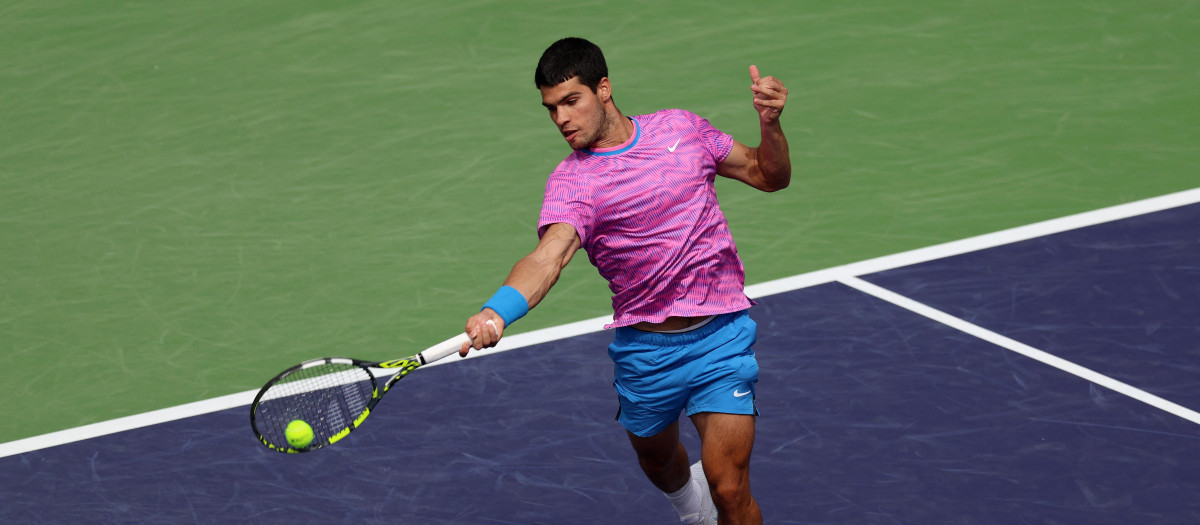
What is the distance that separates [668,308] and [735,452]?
24.7 inches

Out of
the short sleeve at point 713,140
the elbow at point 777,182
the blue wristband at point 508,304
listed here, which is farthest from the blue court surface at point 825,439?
the blue wristband at point 508,304

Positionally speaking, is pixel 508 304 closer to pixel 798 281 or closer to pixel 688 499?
pixel 688 499

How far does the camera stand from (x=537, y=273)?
595cm

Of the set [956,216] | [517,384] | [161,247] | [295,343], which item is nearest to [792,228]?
[956,216]

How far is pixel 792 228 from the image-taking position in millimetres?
10664

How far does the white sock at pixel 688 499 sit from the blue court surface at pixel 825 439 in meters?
0.20

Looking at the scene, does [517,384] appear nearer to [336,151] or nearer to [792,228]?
[792,228]

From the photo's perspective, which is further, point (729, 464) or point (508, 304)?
point (729, 464)

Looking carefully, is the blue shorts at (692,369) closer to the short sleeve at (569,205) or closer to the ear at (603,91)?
the short sleeve at (569,205)

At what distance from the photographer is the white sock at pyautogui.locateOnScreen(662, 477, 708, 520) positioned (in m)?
7.07

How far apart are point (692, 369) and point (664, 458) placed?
1.88 ft

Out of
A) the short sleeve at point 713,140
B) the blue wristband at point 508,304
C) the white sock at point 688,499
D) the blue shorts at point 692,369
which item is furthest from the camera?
the white sock at point 688,499

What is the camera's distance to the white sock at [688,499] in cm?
707

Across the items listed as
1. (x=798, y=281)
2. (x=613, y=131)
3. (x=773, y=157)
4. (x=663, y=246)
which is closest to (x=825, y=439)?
(x=773, y=157)
